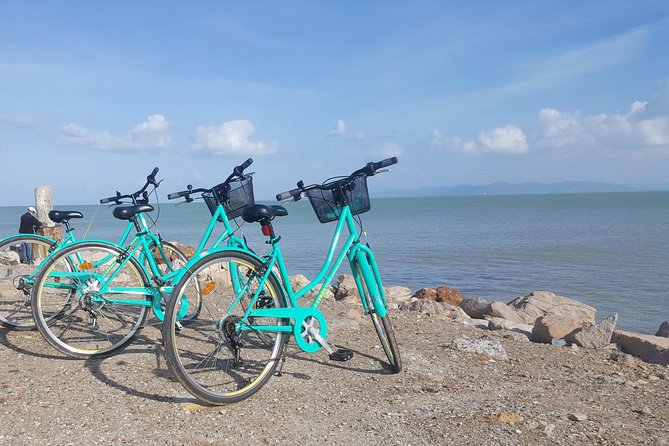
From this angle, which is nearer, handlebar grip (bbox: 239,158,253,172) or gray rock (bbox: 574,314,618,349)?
handlebar grip (bbox: 239,158,253,172)

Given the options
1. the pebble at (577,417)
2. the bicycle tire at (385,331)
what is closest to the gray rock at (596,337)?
the bicycle tire at (385,331)

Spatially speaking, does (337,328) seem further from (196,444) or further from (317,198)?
(196,444)

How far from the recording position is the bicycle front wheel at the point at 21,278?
6000mm

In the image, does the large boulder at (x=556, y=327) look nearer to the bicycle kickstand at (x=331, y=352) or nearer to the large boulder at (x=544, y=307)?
the large boulder at (x=544, y=307)

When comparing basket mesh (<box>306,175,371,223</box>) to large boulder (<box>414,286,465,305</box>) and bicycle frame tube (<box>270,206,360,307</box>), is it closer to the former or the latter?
bicycle frame tube (<box>270,206,360,307</box>)

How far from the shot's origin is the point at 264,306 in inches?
179

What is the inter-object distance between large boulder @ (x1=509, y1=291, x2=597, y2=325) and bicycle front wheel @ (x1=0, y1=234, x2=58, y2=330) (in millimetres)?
9084

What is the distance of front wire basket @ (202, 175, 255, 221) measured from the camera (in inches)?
226

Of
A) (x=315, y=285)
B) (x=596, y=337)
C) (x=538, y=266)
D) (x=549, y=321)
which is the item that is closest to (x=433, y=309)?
(x=549, y=321)

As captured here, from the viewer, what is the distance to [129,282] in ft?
17.4

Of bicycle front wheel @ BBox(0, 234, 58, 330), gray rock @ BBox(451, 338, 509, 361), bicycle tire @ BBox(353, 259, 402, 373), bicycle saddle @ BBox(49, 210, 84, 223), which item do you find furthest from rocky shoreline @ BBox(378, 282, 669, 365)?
bicycle front wheel @ BBox(0, 234, 58, 330)

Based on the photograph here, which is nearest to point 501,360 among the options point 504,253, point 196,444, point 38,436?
point 196,444

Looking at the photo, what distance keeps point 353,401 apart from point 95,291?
8.21 ft

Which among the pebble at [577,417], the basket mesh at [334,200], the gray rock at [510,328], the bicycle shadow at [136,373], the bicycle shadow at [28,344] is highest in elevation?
the basket mesh at [334,200]
